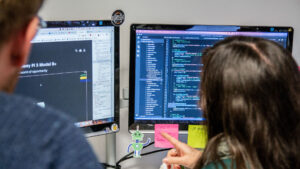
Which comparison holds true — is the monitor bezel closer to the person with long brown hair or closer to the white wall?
the white wall

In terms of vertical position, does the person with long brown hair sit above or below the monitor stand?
above

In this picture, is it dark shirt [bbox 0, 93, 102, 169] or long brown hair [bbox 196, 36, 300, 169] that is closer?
dark shirt [bbox 0, 93, 102, 169]

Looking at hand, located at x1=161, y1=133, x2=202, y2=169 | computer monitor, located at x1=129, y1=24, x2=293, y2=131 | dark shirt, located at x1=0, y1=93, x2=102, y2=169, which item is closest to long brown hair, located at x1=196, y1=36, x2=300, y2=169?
hand, located at x1=161, y1=133, x2=202, y2=169

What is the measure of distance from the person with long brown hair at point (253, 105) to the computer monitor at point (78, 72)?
40 cm

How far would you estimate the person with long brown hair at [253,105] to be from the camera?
2.63ft

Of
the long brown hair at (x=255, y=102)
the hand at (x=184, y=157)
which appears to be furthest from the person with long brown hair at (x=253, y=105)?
the hand at (x=184, y=157)

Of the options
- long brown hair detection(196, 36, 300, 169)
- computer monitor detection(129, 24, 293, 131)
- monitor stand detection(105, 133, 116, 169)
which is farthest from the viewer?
monitor stand detection(105, 133, 116, 169)

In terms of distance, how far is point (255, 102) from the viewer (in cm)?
81

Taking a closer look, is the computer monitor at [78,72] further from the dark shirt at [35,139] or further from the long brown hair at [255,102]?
the dark shirt at [35,139]

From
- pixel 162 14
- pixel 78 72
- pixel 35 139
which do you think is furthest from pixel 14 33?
pixel 162 14

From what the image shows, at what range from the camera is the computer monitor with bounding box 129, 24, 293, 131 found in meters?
1.18

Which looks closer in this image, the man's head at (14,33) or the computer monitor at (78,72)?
the man's head at (14,33)

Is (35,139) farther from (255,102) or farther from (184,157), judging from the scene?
(184,157)

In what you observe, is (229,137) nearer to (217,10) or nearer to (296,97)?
(296,97)
